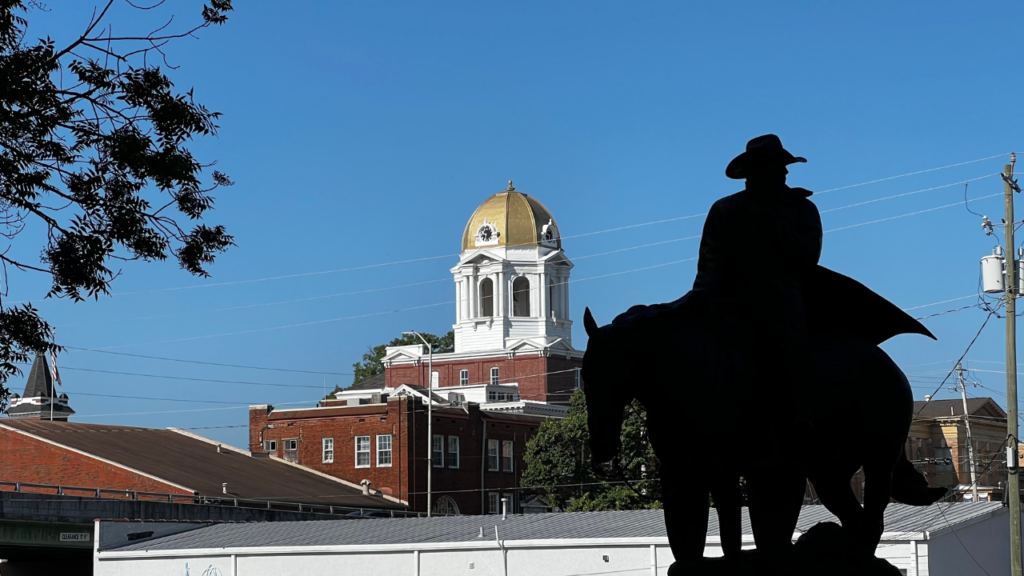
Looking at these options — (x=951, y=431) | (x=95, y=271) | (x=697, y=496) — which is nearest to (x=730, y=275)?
(x=697, y=496)

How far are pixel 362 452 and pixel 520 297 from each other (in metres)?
35.6

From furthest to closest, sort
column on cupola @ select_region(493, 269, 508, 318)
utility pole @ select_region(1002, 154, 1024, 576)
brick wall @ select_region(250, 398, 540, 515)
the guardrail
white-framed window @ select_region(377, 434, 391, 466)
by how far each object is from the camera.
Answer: column on cupola @ select_region(493, 269, 508, 318) < white-framed window @ select_region(377, 434, 391, 466) < brick wall @ select_region(250, 398, 540, 515) < the guardrail < utility pole @ select_region(1002, 154, 1024, 576)

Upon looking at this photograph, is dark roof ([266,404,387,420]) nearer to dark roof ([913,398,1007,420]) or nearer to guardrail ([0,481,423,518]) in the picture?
guardrail ([0,481,423,518])

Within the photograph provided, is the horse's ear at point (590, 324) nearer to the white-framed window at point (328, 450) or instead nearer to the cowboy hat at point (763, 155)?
the cowboy hat at point (763, 155)

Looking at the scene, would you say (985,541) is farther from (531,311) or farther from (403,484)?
(531,311)

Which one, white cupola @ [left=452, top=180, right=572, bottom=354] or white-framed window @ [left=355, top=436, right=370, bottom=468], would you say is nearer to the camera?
white-framed window @ [left=355, top=436, right=370, bottom=468]

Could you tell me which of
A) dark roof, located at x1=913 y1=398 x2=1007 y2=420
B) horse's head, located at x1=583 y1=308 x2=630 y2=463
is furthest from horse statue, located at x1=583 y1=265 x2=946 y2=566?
dark roof, located at x1=913 y1=398 x2=1007 y2=420

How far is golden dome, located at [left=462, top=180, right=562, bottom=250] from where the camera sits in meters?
104

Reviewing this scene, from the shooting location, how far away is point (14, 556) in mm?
44500

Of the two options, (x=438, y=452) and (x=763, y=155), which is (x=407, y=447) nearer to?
(x=438, y=452)

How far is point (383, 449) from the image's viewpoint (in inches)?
2798

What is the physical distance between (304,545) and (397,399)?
3601cm

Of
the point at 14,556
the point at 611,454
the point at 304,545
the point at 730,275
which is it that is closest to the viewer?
the point at 611,454

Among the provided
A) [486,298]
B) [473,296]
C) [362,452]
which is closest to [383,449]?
[362,452]
